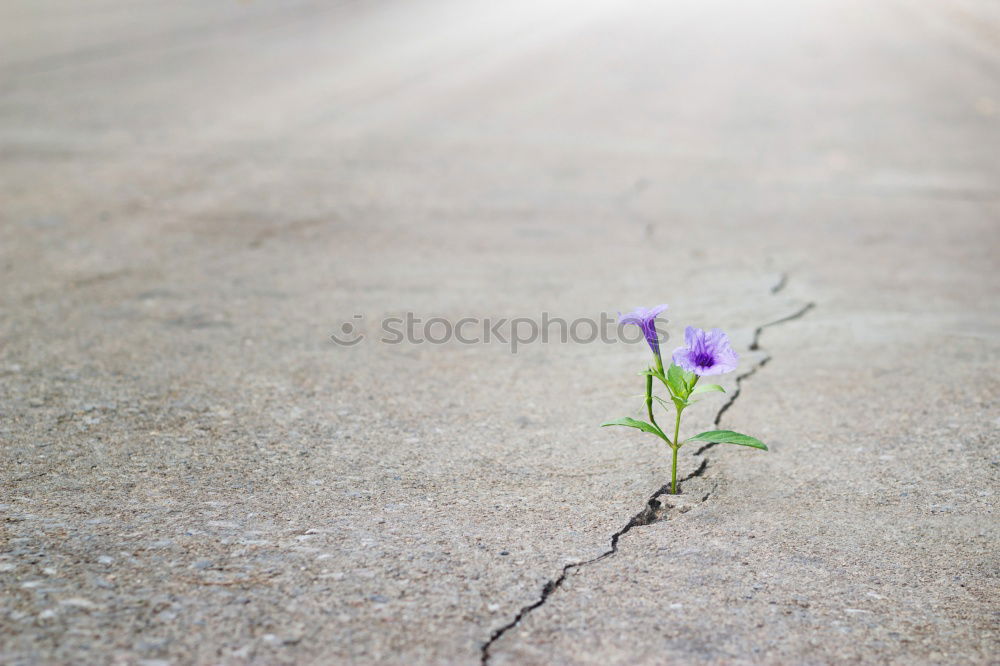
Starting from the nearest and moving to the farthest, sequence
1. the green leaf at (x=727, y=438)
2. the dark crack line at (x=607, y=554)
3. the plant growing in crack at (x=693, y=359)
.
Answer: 1. the dark crack line at (x=607, y=554)
2. the plant growing in crack at (x=693, y=359)
3. the green leaf at (x=727, y=438)

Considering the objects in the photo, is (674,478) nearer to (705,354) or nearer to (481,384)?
(705,354)

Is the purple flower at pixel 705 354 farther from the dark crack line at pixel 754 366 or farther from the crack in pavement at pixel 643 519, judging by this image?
the dark crack line at pixel 754 366

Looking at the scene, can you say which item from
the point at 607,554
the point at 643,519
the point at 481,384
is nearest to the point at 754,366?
the point at 481,384

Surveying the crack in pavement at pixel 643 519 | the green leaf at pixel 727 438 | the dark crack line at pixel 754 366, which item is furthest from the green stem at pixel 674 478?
the dark crack line at pixel 754 366

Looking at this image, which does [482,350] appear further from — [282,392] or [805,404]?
[805,404]

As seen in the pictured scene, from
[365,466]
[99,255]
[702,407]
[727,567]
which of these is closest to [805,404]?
[702,407]

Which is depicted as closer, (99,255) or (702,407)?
(702,407)

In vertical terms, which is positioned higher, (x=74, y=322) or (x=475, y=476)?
(x=74, y=322)

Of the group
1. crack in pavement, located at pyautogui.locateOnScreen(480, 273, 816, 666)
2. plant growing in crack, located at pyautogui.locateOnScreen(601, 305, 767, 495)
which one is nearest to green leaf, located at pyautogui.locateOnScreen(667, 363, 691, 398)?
plant growing in crack, located at pyautogui.locateOnScreen(601, 305, 767, 495)
